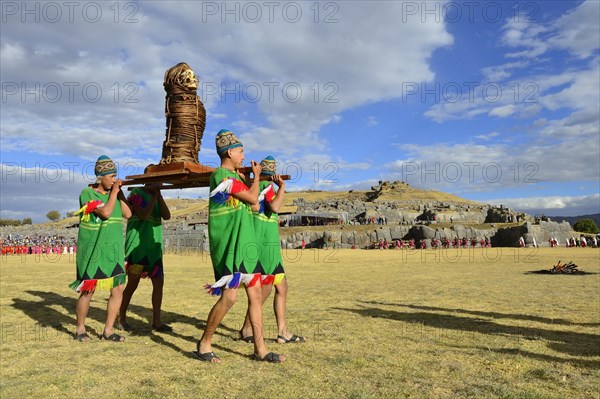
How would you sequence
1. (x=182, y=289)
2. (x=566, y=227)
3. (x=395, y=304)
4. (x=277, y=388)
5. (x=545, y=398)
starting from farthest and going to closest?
(x=566, y=227) → (x=182, y=289) → (x=395, y=304) → (x=277, y=388) → (x=545, y=398)

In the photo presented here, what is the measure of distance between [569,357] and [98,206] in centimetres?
595

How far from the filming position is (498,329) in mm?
6434

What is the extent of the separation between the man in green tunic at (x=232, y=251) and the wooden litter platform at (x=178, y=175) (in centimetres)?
43

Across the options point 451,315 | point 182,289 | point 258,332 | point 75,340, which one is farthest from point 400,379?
point 182,289

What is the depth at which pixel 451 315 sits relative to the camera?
7688 millimetres

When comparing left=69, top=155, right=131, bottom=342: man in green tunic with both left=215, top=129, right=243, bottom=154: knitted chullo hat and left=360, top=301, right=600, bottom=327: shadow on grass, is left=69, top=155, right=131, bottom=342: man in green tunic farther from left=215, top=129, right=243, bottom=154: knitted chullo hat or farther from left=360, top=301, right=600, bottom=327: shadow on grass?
left=360, top=301, right=600, bottom=327: shadow on grass

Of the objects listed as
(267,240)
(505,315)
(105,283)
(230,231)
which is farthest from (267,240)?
(505,315)

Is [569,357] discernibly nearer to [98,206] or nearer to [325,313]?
[325,313]

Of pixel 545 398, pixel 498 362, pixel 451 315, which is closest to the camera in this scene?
pixel 545 398

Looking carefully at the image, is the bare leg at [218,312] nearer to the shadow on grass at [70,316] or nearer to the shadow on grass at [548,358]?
the shadow on grass at [70,316]

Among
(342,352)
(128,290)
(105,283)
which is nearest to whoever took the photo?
(342,352)

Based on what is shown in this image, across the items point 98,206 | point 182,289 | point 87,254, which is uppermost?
point 98,206

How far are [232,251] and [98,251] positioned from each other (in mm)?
2421

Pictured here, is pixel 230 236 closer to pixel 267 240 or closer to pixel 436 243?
pixel 267 240
